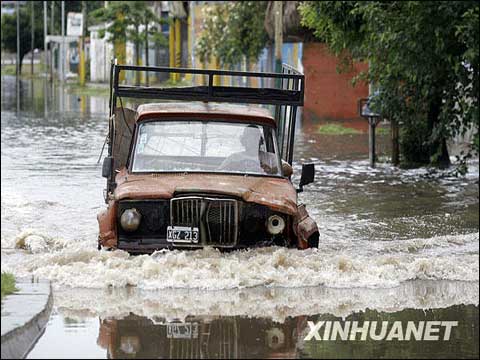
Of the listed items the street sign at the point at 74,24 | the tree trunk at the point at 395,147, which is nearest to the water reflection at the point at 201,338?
the tree trunk at the point at 395,147

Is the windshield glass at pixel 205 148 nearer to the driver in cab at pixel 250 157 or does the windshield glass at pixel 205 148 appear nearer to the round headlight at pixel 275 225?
the driver in cab at pixel 250 157

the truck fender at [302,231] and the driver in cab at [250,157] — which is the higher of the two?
the driver in cab at [250,157]

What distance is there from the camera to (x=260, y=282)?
10.4m

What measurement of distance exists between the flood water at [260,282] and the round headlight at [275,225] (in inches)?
6.7

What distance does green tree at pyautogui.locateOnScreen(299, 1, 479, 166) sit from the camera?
687 inches

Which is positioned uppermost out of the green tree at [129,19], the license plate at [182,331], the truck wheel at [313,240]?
the truck wheel at [313,240]

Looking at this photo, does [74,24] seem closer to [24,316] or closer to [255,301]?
[255,301]

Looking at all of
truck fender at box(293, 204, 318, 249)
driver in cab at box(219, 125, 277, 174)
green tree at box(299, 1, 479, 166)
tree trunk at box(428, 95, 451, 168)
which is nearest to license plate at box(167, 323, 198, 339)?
truck fender at box(293, 204, 318, 249)

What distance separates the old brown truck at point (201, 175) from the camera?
10781 mm

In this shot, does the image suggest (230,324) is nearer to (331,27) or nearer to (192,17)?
(331,27)

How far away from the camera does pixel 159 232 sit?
10898 millimetres

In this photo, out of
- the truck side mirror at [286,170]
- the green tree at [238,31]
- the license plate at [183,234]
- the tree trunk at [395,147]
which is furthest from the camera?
the green tree at [238,31]

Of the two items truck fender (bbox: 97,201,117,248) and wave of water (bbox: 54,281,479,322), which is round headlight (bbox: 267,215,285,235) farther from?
truck fender (bbox: 97,201,117,248)

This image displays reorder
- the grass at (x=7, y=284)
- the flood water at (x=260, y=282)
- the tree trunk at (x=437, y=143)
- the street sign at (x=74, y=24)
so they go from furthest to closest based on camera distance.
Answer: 1. the street sign at (x=74, y=24)
2. the tree trunk at (x=437, y=143)
3. the grass at (x=7, y=284)
4. the flood water at (x=260, y=282)
